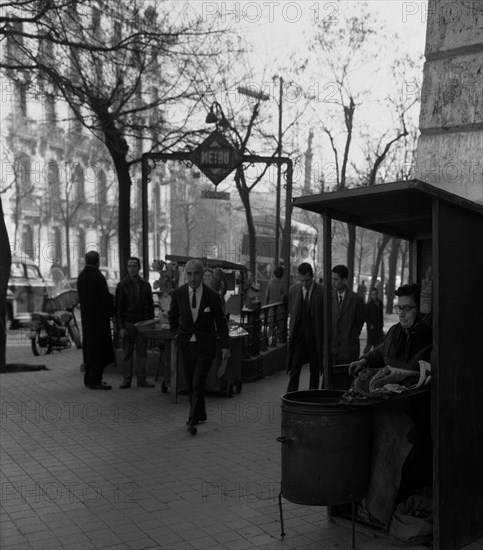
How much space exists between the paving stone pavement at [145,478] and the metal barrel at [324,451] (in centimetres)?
45

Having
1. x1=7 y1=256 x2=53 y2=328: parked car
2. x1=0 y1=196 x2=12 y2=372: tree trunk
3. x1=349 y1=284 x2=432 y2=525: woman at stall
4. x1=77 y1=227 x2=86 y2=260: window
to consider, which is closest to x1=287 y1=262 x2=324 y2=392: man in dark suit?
x1=349 y1=284 x2=432 y2=525: woman at stall

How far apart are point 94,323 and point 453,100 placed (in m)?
6.26

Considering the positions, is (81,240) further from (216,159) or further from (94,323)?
(94,323)

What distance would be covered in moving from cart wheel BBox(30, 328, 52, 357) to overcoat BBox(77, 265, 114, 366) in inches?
211

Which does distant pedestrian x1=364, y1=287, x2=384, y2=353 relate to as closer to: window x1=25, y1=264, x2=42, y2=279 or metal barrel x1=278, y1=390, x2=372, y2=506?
window x1=25, y1=264, x2=42, y2=279

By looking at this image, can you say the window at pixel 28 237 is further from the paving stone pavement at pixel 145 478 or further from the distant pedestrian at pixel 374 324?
the paving stone pavement at pixel 145 478

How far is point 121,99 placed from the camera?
16.1 metres

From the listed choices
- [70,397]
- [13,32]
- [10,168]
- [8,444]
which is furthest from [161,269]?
[10,168]

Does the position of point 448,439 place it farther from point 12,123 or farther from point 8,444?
point 12,123

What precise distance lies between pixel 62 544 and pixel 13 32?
30.9ft

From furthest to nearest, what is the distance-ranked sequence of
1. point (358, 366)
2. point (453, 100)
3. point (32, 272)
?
point (32, 272) → point (453, 100) → point (358, 366)

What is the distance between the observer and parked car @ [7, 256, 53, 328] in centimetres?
2380

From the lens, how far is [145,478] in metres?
6.72

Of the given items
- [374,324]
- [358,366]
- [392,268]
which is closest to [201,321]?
[358,366]
